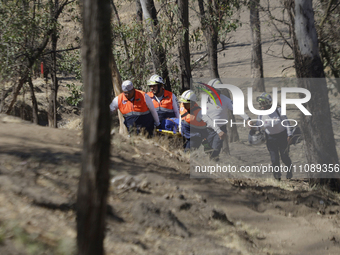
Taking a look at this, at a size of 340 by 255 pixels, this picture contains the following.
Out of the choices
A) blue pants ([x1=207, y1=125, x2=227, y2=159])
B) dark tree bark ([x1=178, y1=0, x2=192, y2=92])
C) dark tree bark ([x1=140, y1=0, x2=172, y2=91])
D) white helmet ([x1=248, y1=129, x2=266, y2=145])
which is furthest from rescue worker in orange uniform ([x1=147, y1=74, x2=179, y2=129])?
dark tree bark ([x1=140, y1=0, x2=172, y2=91])

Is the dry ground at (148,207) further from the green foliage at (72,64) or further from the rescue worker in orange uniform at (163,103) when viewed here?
the green foliage at (72,64)

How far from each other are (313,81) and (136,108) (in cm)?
368

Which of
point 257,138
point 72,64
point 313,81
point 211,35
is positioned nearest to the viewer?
point 313,81

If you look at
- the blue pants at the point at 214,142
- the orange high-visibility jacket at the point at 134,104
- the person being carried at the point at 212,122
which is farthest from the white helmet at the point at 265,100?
the orange high-visibility jacket at the point at 134,104

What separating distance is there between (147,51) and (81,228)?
1060cm

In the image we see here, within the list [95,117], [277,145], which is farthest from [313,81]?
[95,117]

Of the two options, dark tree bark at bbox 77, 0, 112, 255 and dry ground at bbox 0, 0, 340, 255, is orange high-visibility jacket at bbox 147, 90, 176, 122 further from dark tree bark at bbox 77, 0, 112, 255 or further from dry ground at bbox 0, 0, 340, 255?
dark tree bark at bbox 77, 0, 112, 255

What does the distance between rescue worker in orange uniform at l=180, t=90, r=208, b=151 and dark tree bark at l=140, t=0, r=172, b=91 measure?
3.23m

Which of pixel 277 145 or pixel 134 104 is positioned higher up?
pixel 134 104

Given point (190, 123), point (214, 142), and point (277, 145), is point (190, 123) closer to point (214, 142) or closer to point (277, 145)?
point (214, 142)

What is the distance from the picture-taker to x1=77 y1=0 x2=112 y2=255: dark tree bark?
222cm

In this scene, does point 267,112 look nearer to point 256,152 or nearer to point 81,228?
point 256,152

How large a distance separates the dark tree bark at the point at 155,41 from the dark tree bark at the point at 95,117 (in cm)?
917

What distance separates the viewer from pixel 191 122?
869cm
